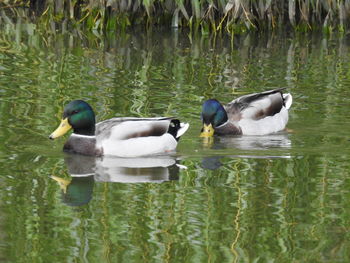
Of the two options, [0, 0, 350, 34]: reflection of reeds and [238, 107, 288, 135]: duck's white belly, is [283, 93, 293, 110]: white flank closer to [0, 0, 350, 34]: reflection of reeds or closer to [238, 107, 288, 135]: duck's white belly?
[238, 107, 288, 135]: duck's white belly

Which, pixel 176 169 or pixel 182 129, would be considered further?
pixel 182 129

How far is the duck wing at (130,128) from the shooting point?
1010 cm

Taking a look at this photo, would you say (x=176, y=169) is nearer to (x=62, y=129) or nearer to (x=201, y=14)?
(x=62, y=129)

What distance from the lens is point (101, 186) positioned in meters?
8.76

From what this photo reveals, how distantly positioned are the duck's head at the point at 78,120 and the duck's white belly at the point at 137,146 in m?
0.24

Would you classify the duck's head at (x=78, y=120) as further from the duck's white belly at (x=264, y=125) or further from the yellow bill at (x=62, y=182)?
the duck's white belly at (x=264, y=125)

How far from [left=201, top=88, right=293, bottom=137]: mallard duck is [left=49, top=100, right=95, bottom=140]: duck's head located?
132 cm

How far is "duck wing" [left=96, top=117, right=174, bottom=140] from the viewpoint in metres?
10.1

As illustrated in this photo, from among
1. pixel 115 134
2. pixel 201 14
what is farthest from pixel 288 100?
pixel 201 14

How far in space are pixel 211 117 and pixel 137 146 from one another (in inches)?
46.9

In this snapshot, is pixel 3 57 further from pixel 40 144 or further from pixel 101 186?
pixel 101 186

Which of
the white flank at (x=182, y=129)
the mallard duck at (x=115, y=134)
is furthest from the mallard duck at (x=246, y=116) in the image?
the mallard duck at (x=115, y=134)

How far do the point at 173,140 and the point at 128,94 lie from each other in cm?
241

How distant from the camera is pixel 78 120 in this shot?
10.2 metres
